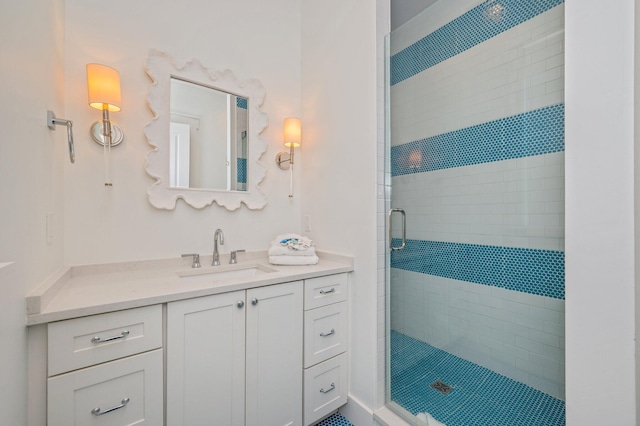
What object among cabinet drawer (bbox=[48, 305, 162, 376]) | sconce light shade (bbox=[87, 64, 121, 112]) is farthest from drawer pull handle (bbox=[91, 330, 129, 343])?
sconce light shade (bbox=[87, 64, 121, 112])

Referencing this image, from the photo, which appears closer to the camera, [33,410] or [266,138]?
[33,410]

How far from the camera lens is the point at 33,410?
2.99 ft

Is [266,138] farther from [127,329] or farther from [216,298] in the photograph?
[127,329]

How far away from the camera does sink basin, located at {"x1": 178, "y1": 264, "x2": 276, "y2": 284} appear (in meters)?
1.60

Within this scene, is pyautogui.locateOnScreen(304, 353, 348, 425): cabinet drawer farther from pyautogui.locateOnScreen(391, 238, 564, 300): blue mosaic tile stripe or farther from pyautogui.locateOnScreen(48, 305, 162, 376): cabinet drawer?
pyautogui.locateOnScreen(48, 305, 162, 376): cabinet drawer

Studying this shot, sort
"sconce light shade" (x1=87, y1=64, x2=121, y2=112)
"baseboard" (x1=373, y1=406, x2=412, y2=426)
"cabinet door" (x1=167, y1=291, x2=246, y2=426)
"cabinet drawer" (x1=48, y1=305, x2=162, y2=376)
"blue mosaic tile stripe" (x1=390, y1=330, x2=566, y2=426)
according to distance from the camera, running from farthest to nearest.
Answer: "baseboard" (x1=373, y1=406, x2=412, y2=426), "sconce light shade" (x1=87, y1=64, x2=121, y2=112), "blue mosaic tile stripe" (x1=390, y1=330, x2=566, y2=426), "cabinet door" (x1=167, y1=291, x2=246, y2=426), "cabinet drawer" (x1=48, y1=305, x2=162, y2=376)

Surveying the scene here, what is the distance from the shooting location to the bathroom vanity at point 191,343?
0.98 metres

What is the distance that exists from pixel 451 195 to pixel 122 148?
1805mm

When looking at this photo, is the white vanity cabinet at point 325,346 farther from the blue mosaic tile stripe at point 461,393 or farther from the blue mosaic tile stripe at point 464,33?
the blue mosaic tile stripe at point 464,33

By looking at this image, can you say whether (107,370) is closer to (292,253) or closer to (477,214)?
(292,253)

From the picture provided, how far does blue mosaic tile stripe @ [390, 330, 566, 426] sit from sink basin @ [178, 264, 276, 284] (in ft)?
2.95

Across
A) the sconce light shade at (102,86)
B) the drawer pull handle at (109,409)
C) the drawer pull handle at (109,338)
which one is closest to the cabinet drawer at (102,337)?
the drawer pull handle at (109,338)

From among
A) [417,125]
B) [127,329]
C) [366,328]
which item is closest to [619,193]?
[417,125]

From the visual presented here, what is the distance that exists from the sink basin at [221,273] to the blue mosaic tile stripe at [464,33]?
4.57 ft
